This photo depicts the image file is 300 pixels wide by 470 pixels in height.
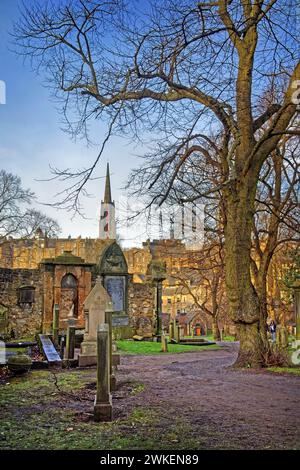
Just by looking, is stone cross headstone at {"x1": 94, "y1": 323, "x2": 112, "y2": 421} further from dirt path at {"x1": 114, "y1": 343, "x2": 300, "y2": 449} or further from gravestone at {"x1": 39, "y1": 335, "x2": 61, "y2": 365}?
gravestone at {"x1": 39, "y1": 335, "x2": 61, "y2": 365}

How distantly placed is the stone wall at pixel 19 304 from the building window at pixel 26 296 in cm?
10

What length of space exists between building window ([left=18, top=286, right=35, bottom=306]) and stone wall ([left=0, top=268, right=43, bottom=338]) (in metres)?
0.10

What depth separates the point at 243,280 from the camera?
11.0m

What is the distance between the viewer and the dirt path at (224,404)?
4.68m

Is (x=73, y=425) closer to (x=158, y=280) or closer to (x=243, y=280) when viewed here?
(x=243, y=280)

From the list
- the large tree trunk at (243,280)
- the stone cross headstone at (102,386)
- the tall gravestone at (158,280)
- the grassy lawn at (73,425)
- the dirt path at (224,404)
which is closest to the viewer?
the grassy lawn at (73,425)

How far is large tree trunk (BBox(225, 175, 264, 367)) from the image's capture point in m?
10.9

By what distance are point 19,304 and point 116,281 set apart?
509cm

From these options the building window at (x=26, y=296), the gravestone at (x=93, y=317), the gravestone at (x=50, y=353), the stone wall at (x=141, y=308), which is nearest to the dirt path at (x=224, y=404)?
the gravestone at (x=93, y=317)

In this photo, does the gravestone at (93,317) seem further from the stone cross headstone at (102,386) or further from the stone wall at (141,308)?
the stone wall at (141,308)

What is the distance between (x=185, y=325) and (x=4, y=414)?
154 feet

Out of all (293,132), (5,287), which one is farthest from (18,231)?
(293,132)

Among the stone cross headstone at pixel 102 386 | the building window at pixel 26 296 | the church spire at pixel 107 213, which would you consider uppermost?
the church spire at pixel 107 213

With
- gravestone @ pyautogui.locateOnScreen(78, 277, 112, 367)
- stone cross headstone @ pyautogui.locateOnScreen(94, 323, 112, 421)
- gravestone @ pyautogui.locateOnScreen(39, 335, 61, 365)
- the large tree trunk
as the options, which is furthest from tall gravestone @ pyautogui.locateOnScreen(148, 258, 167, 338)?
stone cross headstone @ pyautogui.locateOnScreen(94, 323, 112, 421)
